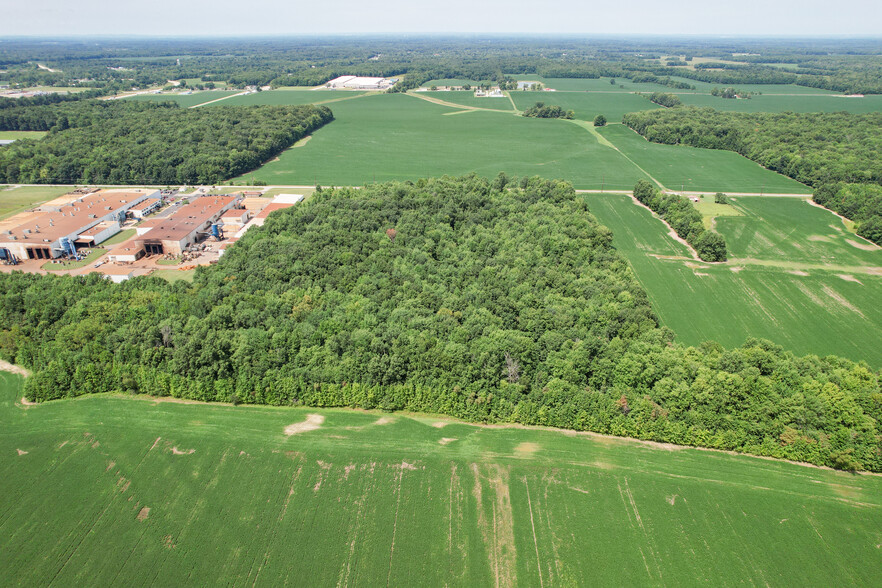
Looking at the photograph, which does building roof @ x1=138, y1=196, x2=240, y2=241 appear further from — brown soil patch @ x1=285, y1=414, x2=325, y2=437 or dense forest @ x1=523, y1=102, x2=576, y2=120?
dense forest @ x1=523, y1=102, x2=576, y2=120

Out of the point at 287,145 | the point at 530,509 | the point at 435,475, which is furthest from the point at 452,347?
the point at 287,145

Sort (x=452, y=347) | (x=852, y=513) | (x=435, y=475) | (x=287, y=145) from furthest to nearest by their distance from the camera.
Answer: (x=287, y=145), (x=452, y=347), (x=435, y=475), (x=852, y=513)

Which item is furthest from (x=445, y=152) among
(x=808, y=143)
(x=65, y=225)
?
(x=808, y=143)

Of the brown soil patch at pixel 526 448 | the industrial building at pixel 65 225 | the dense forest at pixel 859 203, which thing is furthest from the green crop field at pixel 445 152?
the brown soil patch at pixel 526 448

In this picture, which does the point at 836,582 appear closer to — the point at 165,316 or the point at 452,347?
the point at 452,347

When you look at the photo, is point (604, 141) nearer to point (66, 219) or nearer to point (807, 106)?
point (807, 106)

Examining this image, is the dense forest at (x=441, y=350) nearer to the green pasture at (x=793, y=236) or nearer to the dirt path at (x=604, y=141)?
the green pasture at (x=793, y=236)

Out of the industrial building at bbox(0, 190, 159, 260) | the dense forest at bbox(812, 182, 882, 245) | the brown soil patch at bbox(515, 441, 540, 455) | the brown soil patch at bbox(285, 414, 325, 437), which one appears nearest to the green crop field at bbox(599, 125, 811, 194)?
the dense forest at bbox(812, 182, 882, 245)
